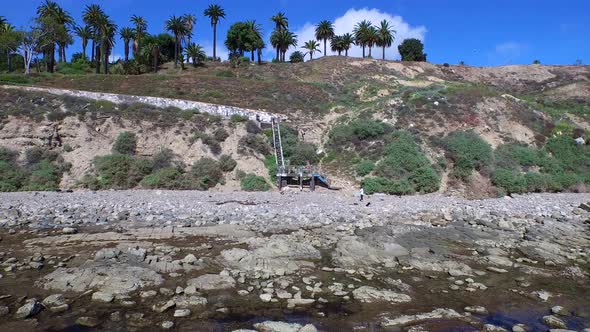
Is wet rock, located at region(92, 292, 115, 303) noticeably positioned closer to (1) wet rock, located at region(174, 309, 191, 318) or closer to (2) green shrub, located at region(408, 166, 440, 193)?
(1) wet rock, located at region(174, 309, 191, 318)

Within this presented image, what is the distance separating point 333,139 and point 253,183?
32.9 ft

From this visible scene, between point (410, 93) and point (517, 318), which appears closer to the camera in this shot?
point (517, 318)

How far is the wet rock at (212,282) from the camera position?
9.95 metres

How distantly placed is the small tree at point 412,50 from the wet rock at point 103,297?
7409 centimetres

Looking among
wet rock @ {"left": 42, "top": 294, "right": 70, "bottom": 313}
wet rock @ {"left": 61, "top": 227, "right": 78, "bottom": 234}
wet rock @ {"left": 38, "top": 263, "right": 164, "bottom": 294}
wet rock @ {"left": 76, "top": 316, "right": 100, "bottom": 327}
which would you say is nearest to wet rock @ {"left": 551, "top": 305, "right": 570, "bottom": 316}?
wet rock @ {"left": 38, "top": 263, "right": 164, "bottom": 294}

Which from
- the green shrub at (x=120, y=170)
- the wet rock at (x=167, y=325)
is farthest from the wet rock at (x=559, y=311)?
the green shrub at (x=120, y=170)

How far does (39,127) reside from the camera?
2944 cm

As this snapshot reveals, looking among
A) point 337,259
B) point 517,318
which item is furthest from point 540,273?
point 337,259

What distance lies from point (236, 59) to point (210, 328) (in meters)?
62.2

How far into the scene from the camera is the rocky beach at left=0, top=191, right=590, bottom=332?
858 centimetres

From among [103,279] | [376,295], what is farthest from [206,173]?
[376,295]

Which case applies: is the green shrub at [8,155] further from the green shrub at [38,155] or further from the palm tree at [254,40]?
the palm tree at [254,40]

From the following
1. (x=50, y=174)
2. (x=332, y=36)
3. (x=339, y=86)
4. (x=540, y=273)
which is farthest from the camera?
(x=332, y=36)

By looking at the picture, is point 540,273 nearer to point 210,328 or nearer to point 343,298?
point 343,298
